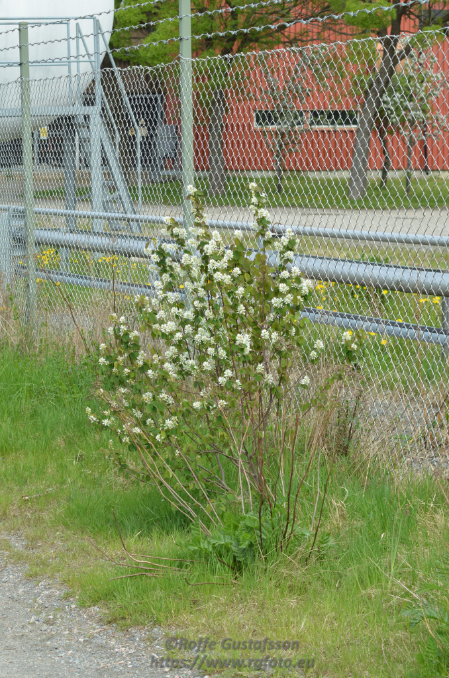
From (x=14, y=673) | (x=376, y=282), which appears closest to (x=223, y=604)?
(x=14, y=673)

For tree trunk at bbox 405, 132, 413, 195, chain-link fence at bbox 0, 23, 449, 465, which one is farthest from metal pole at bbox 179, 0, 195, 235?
tree trunk at bbox 405, 132, 413, 195

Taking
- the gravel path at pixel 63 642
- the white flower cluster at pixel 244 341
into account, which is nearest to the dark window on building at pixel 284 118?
the white flower cluster at pixel 244 341

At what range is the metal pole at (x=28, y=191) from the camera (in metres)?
7.02

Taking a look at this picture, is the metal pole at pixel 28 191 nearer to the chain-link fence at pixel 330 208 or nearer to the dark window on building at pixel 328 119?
the chain-link fence at pixel 330 208

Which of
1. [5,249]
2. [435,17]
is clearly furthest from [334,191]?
[435,17]

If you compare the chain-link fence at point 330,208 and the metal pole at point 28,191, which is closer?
the chain-link fence at point 330,208

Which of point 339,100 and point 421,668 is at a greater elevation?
point 339,100

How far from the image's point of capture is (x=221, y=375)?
12.8 ft

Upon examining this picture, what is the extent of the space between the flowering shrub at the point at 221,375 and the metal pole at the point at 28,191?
3334 mm

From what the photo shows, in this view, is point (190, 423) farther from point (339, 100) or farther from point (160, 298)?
point (339, 100)

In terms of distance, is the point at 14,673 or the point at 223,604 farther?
the point at 223,604

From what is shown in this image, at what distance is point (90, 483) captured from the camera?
4672mm

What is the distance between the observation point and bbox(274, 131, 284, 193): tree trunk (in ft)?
17.2

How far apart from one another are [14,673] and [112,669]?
0.37 metres
